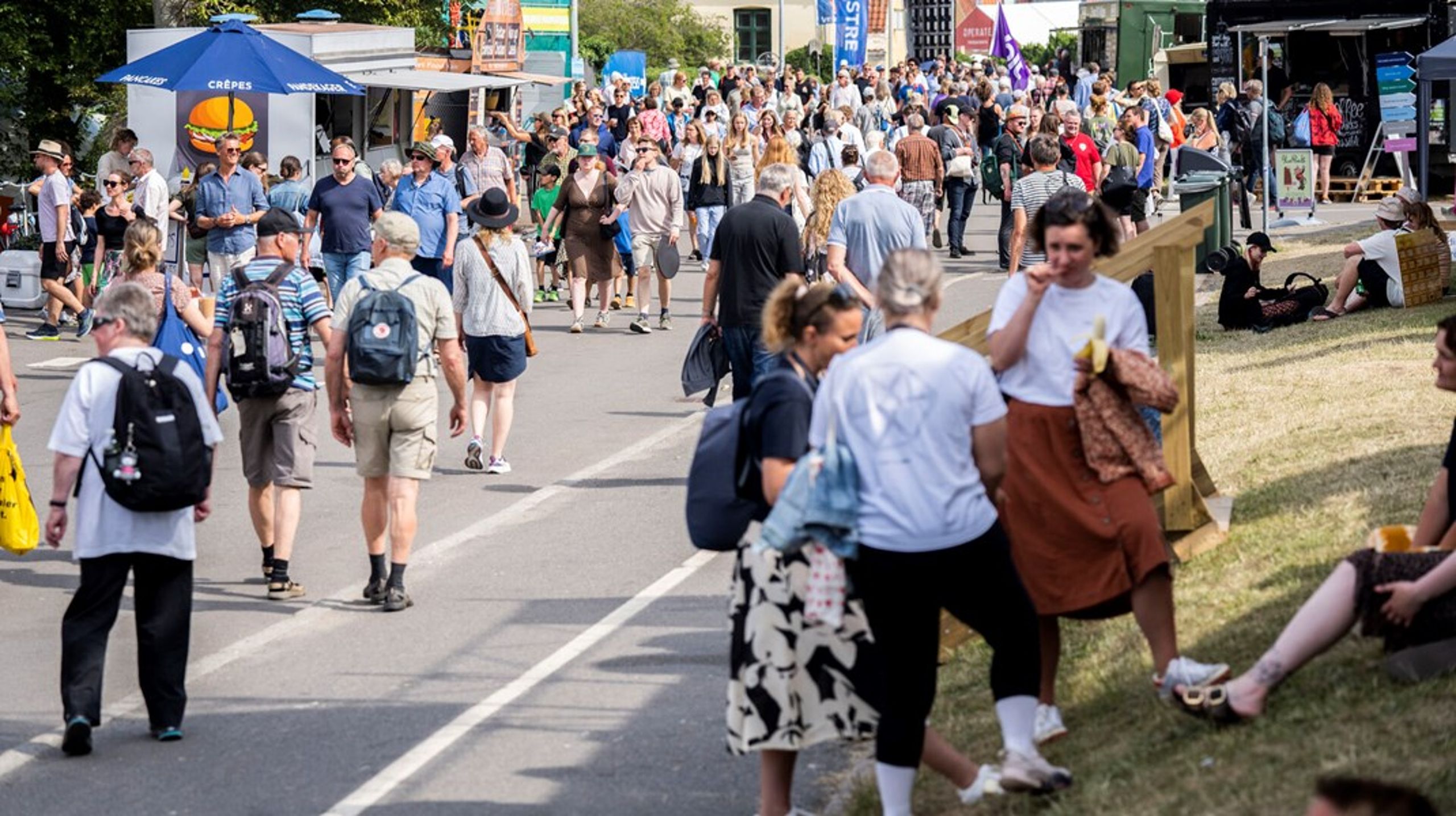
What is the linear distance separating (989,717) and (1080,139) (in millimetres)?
16431

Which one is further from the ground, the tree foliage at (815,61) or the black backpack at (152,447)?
the tree foliage at (815,61)

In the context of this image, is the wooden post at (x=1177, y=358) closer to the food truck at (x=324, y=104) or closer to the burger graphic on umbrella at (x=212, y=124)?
the food truck at (x=324, y=104)

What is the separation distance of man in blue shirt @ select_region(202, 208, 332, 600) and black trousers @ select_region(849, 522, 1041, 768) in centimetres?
465

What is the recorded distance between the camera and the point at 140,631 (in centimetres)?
758

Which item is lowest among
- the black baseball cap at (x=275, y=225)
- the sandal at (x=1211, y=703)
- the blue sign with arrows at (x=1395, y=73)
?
the sandal at (x=1211, y=703)

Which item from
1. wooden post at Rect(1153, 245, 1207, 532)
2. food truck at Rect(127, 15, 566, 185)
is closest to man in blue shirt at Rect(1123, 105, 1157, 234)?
food truck at Rect(127, 15, 566, 185)

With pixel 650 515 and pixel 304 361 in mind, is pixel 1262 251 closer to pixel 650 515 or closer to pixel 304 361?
pixel 650 515

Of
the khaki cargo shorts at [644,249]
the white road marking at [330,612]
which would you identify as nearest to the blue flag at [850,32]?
the khaki cargo shorts at [644,249]

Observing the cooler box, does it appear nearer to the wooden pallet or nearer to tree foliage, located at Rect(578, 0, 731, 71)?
the wooden pallet

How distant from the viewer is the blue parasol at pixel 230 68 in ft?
70.7

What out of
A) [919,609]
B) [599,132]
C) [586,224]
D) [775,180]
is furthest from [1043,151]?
[599,132]

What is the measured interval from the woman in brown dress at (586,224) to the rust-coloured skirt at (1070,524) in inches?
501

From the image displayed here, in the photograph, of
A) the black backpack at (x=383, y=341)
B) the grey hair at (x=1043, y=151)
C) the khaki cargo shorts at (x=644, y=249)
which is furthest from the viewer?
the khaki cargo shorts at (x=644, y=249)

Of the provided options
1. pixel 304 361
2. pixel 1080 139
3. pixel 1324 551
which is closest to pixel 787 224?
pixel 304 361
